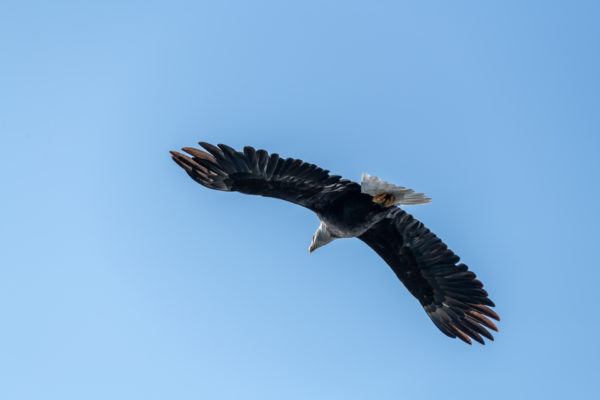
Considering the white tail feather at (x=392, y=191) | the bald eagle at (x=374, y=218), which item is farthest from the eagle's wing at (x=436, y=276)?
the white tail feather at (x=392, y=191)

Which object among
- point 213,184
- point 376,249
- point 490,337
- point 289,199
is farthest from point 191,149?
point 490,337

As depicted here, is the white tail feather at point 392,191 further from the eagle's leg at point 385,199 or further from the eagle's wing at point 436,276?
the eagle's wing at point 436,276

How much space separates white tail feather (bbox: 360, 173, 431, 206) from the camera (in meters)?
10.4

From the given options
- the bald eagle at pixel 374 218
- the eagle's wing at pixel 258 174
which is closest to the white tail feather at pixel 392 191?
the bald eagle at pixel 374 218

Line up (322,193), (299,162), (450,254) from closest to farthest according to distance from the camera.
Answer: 1. (299,162)
2. (322,193)
3. (450,254)

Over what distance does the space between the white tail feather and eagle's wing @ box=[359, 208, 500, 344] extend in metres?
0.55

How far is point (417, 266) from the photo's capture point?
38.7 feet

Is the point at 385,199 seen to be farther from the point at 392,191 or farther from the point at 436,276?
the point at 436,276

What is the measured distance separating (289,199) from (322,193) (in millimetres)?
428

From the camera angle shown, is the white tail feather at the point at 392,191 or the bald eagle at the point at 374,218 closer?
the bald eagle at the point at 374,218

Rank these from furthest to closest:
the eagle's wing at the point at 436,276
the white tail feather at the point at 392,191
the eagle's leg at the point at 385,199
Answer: the eagle's wing at the point at 436,276 < the eagle's leg at the point at 385,199 < the white tail feather at the point at 392,191

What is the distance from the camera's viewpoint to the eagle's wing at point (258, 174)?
9.96 meters

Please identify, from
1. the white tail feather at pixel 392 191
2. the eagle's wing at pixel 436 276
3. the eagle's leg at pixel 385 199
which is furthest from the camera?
the eagle's wing at pixel 436 276

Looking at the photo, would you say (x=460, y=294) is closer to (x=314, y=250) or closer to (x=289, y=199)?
(x=314, y=250)
